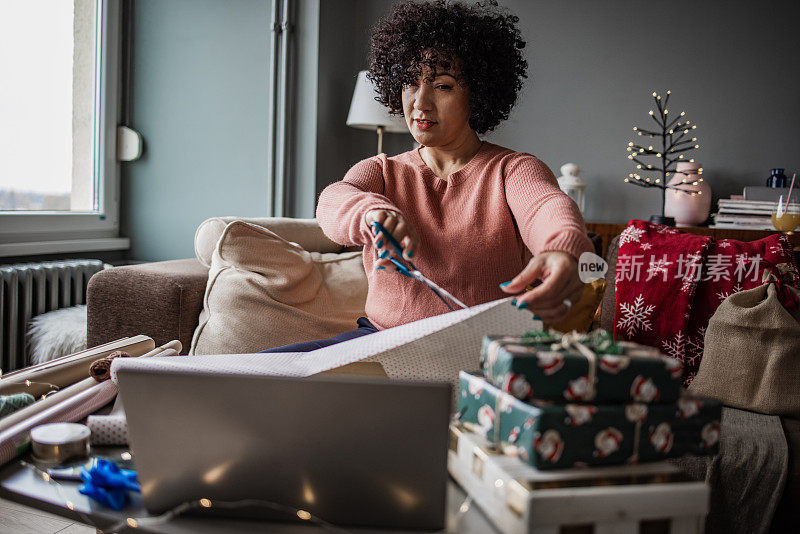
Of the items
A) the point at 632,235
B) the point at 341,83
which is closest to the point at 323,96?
the point at 341,83

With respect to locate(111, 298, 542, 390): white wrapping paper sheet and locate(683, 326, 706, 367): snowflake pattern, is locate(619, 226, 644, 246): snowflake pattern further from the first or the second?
locate(111, 298, 542, 390): white wrapping paper sheet

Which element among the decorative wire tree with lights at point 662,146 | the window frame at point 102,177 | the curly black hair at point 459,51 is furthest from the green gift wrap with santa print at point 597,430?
the decorative wire tree with lights at point 662,146

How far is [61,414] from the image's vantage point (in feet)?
2.56

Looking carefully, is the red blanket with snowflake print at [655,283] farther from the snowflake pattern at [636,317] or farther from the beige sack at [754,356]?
the beige sack at [754,356]

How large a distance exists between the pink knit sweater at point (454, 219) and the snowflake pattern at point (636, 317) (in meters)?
0.76

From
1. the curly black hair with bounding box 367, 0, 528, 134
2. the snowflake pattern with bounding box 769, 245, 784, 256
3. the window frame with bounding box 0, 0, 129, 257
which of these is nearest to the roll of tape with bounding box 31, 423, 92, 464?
the curly black hair with bounding box 367, 0, 528, 134

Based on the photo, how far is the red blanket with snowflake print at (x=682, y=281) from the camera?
1.75m

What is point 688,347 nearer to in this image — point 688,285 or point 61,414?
point 688,285

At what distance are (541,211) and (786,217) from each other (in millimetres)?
2039

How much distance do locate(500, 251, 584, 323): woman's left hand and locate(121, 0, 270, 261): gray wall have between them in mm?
2448

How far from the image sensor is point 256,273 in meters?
1.88

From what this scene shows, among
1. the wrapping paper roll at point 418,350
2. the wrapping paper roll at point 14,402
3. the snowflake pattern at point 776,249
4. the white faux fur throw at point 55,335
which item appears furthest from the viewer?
the white faux fur throw at point 55,335

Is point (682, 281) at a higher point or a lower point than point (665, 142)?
lower

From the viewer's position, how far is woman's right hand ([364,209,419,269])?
836 millimetres
